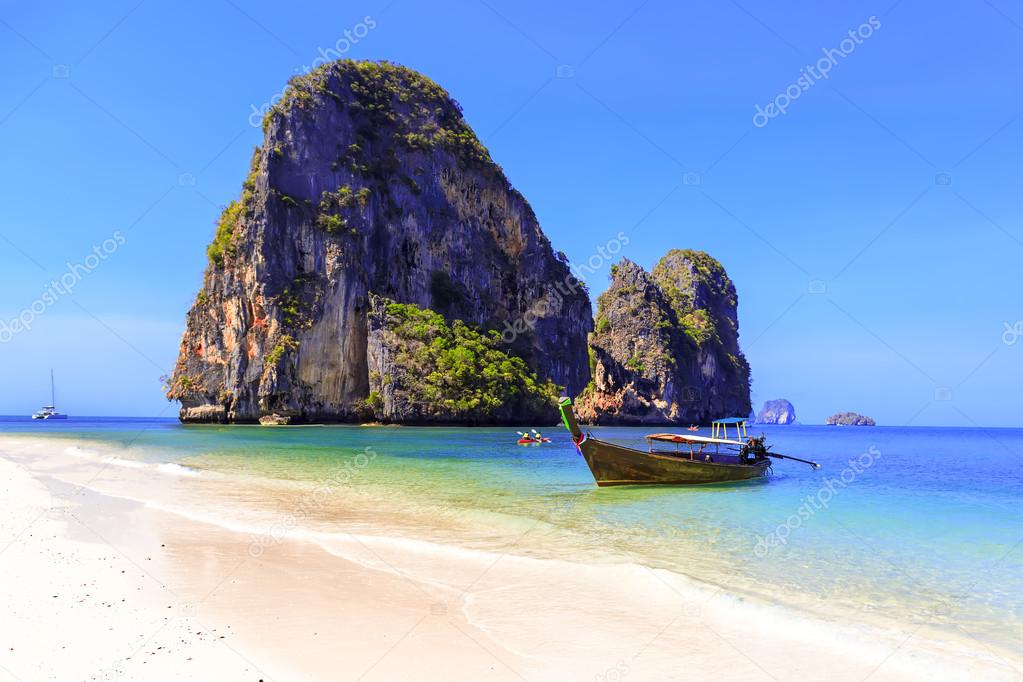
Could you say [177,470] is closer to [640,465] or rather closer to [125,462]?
[125,462]

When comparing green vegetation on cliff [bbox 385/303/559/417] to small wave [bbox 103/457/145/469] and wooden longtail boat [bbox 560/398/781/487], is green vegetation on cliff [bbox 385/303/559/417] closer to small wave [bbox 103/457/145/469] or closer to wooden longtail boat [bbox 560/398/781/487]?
small wave [bbox 103/457/145/469]

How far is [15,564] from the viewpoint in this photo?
781 centimetres

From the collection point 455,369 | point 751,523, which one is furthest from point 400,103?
point 751,523

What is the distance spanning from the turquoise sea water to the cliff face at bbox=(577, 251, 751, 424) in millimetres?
79298

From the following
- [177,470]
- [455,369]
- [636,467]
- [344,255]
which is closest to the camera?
[636,467]

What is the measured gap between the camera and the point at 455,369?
2776 inches

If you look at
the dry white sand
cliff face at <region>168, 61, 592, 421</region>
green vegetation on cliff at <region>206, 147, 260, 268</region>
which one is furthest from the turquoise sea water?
green vegetation on cliff at <region>206, 147, 260, 268</region>

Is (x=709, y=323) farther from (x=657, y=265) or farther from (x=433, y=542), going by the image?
(x=433, y=542)

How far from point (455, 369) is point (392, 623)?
211 feet

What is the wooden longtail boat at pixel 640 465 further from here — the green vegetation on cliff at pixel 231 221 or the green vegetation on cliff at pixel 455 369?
the green vegetation on cliff at pixel 231 221

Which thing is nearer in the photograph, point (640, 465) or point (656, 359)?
point (640, 465)

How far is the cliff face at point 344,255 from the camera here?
68.0 meters

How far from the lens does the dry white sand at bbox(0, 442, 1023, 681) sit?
5297 mm

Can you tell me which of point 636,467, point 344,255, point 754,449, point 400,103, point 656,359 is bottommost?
point 636,467
